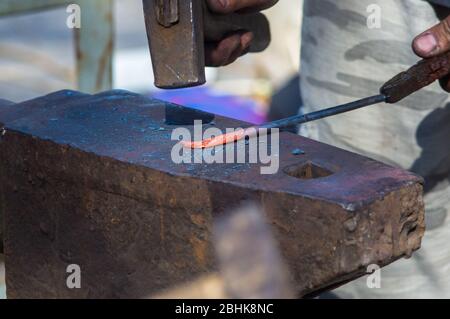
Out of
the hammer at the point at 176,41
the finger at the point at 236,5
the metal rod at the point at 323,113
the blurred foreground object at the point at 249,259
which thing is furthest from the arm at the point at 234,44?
the blurred foreground object at the point at 249,259

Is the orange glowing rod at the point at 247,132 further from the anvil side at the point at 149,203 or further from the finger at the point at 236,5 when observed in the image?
the finger at the point at 236,5

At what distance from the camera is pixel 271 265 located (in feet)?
3.25

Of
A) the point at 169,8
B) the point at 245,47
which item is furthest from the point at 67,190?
the point at 245,47

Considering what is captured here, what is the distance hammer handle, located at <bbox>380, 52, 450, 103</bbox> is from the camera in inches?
62.6

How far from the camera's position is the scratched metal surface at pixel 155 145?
4.52 feet

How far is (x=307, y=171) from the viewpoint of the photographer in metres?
1.47

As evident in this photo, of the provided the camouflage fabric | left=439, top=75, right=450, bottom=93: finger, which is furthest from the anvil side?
the camouflage fabric

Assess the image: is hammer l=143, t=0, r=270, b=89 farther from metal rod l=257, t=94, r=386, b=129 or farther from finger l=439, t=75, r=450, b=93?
finger l=439, t=75, r=450, b=93

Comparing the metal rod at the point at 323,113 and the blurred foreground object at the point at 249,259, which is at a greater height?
the metal rod at the point at 323,113

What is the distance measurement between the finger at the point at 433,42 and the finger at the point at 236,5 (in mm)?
365

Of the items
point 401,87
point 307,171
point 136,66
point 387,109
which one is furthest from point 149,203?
point 136,66

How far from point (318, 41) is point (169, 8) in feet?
2.12

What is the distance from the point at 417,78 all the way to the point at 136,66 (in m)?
2.57
